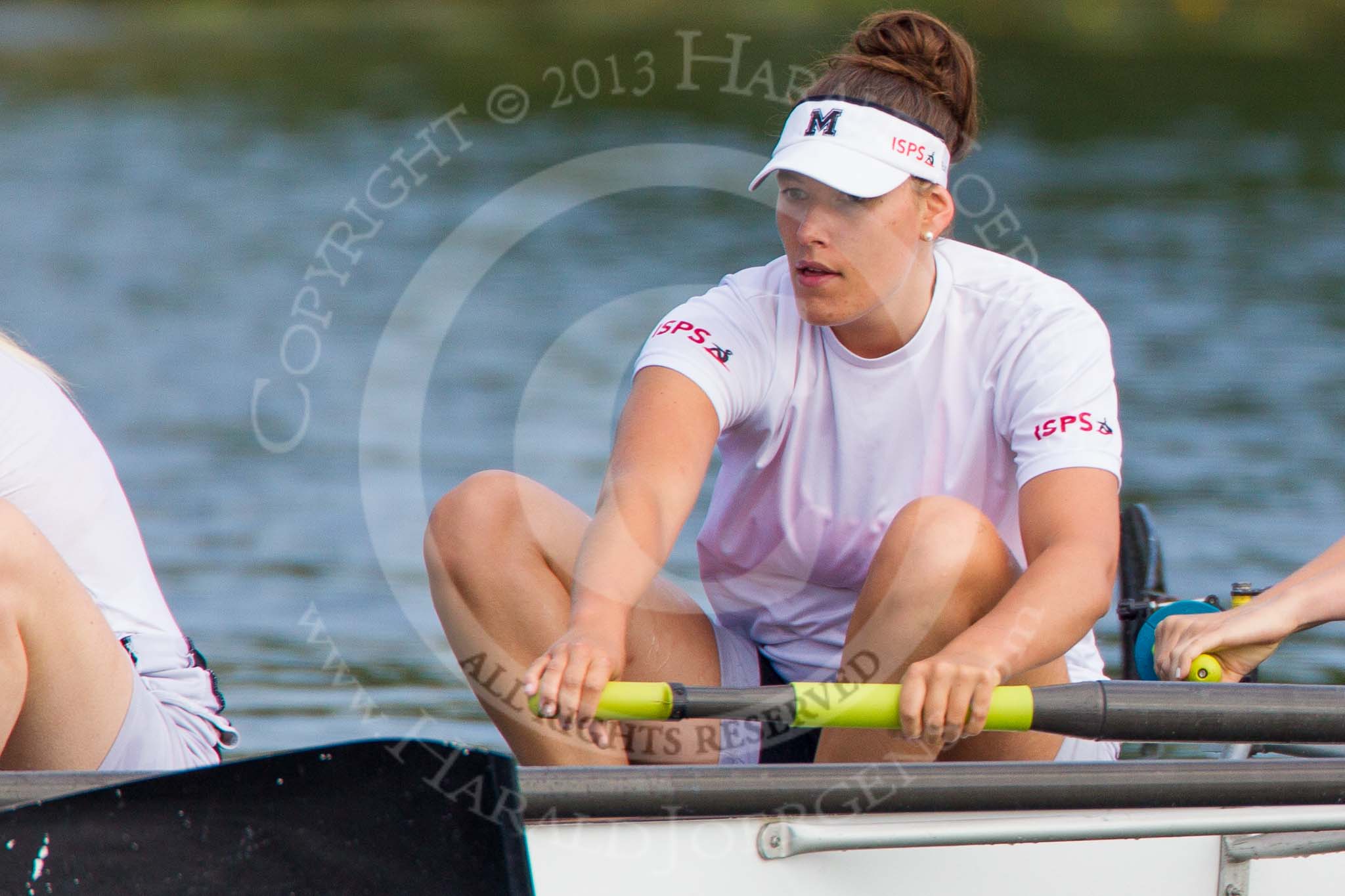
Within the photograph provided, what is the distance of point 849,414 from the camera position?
2.59 m

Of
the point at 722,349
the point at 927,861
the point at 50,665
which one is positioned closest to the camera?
the point at 50,665

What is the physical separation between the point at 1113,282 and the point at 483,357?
380cm

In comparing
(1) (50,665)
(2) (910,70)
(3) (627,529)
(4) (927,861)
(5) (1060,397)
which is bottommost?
(4) (927,861)

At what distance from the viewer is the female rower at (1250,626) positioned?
2.44 meters

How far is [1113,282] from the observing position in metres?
9.95

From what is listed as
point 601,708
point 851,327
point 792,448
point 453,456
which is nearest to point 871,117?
point 851,327

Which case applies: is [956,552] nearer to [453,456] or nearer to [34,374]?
[34,374]

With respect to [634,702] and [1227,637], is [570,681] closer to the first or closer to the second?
[634,702]

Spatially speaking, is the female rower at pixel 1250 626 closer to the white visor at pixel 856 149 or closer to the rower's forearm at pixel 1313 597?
the rower's forearm at pixel 1313 597

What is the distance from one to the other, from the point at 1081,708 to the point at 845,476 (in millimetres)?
561

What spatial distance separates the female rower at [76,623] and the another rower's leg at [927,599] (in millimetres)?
931

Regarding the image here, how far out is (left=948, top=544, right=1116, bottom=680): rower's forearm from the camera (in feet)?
7.22

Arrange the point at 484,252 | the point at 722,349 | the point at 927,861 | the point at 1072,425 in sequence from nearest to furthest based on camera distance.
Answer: the point at 927,861, the point at 1072,425, the point at 722,349, the point at 484,252

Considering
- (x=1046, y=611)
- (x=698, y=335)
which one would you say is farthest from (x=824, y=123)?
(x=1046, y=611)
